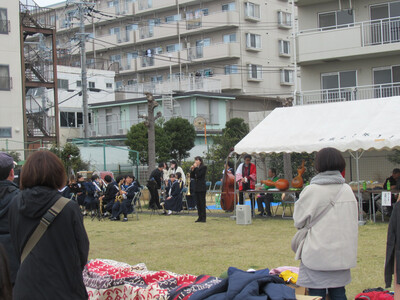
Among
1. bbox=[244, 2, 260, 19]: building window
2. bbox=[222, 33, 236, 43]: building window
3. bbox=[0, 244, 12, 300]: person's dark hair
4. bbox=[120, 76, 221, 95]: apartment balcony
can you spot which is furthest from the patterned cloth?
bbox=[244, 2, 260, 19]: building window

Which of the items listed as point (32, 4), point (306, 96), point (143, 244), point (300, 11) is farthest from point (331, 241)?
point (32, 4)

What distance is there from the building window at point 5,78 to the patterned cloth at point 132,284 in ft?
82.0

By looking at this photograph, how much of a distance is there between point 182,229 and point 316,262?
28.6ft

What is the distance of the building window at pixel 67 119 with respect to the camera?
137 feet

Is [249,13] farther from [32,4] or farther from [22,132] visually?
[22,132]

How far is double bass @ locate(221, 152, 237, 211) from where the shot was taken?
49.8 ft

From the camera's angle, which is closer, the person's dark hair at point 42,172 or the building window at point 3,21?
the person's dark hair at point 42,172

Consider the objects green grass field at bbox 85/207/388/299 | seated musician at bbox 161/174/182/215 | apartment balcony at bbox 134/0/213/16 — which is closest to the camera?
green grass field at bbox 85/207/388/299

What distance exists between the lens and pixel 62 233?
134 inches

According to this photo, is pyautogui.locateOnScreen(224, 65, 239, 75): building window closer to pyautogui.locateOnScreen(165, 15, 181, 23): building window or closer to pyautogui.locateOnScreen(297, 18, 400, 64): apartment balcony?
pyautogui.locateOnScreen(165, 15, 181, 23): building window

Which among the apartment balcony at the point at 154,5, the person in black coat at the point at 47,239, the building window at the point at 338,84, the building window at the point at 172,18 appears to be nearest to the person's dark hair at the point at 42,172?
the person in black coat at the point at 47,239

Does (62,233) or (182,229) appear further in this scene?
(182,229)

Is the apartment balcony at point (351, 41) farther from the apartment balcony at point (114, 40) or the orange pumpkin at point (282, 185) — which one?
the apartment balcony at point (114, 40)

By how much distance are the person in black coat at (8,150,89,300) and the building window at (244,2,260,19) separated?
131ft
